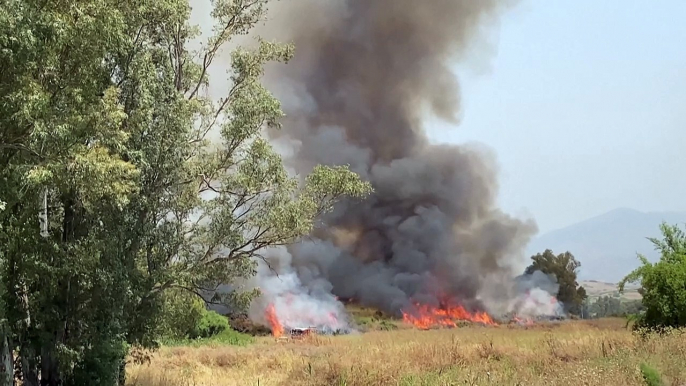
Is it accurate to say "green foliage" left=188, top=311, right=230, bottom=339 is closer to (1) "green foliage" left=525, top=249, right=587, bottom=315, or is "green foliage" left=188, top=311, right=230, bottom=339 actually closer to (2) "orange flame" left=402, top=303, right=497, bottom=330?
(2) "orange flame" left=402, top=303, right=497, bottom=330

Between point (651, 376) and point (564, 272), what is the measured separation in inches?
2097

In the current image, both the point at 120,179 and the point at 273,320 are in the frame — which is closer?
→ the point at 120,179

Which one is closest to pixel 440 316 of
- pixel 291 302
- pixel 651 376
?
pixel 291 302

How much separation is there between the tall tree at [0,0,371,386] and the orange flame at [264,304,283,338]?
24079mm

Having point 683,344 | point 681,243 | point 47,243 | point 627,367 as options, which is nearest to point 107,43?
point 47,243

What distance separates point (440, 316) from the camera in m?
48.3

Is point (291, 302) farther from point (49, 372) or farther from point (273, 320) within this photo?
point (49, 372)

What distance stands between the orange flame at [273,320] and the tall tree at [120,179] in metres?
24.1

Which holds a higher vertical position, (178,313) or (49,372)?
(178,313)

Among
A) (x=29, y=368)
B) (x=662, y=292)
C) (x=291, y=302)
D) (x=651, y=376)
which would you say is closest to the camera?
(x=651, y=376)

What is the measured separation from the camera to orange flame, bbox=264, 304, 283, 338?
128 ft

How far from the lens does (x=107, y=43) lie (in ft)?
30.9

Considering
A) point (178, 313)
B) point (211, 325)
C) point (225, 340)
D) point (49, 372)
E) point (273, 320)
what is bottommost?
point (49, 372)

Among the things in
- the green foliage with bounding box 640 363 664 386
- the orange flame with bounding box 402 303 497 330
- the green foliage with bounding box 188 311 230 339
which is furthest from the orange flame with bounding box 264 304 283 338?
the green foliage with bounding box 640 363 664 386
